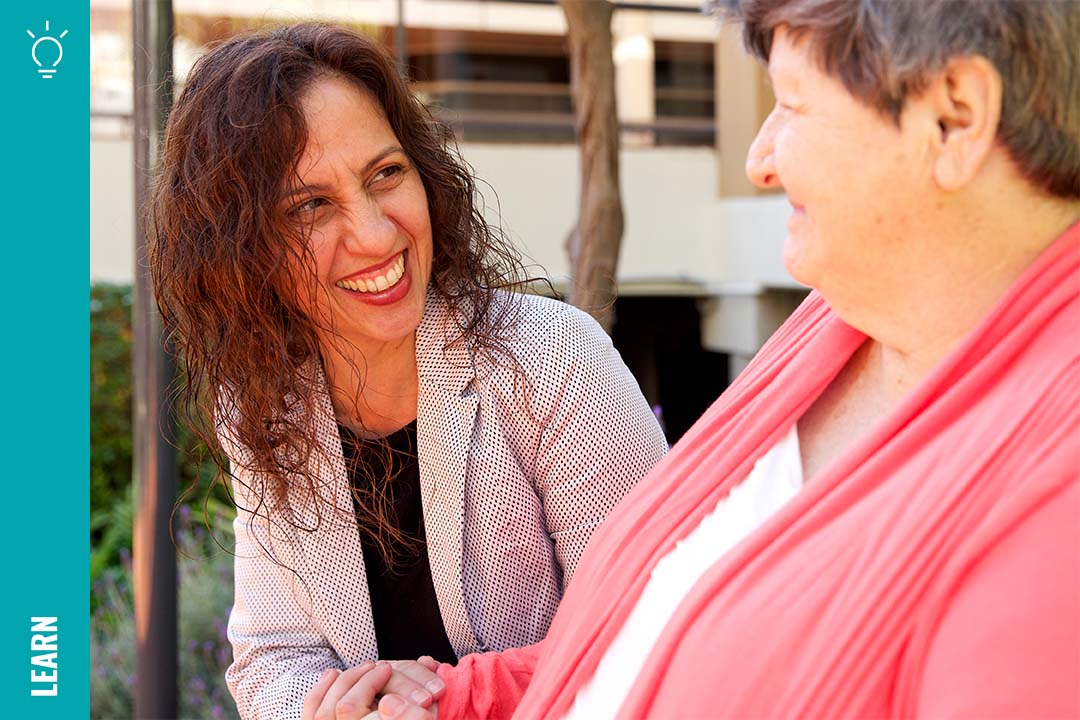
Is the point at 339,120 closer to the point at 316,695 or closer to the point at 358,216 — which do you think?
the point at 358,216

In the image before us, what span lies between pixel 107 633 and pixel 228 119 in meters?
3.78

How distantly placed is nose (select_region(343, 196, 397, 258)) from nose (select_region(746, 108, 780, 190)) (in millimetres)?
947

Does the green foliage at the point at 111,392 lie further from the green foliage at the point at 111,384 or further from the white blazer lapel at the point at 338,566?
the white blazer lapel at the point at 338,566

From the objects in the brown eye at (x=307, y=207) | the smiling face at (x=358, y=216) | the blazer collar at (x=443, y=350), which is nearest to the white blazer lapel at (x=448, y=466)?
the blazer collar at (x=443, y=350)

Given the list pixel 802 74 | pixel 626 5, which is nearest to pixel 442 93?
pixel 626 5

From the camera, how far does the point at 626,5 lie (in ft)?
30.2

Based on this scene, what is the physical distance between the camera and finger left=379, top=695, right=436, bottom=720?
6.06ft

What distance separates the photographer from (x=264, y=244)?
2.06 meters

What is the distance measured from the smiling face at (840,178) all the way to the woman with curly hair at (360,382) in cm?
94

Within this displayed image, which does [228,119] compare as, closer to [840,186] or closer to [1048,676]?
[840,186]

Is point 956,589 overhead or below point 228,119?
below
